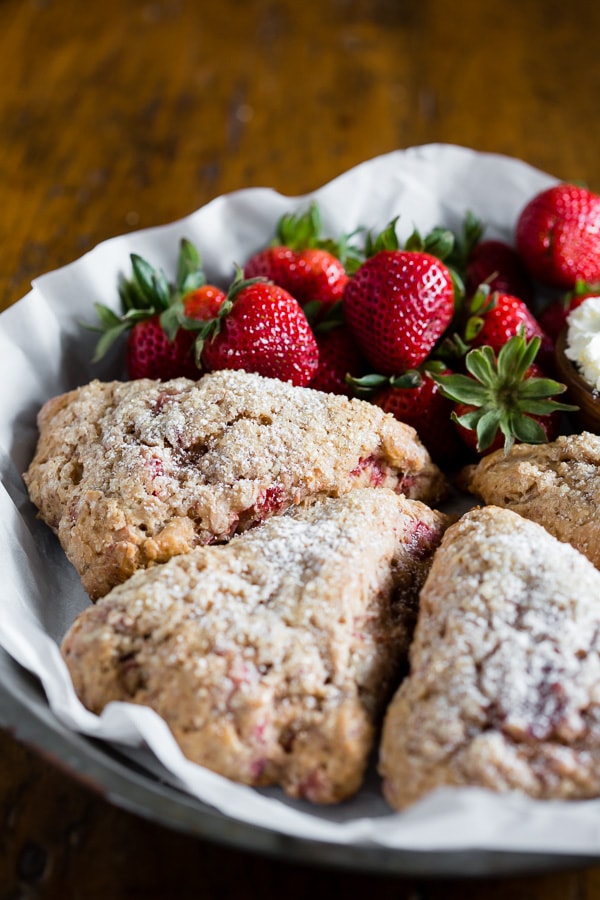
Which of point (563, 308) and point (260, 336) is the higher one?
point (260, 336)

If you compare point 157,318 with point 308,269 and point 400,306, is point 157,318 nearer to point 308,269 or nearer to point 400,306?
point 308,269

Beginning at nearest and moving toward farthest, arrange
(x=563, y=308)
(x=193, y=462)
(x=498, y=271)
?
1. (x=193, y=462)
2. (x=563, y=308)
3. (x=498, y=271)

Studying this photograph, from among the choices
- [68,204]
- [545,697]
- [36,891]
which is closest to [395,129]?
[68,204]

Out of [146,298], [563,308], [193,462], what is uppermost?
[146,298]

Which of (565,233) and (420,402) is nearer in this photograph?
(420,402)

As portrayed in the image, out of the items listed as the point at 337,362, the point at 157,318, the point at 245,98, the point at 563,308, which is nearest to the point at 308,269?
the point at 337,362

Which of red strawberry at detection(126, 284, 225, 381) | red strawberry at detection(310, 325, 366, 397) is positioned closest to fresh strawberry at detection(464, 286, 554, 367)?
red strawberry at detection(310, 325, 366, 397)

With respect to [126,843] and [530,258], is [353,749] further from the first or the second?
[530,258]

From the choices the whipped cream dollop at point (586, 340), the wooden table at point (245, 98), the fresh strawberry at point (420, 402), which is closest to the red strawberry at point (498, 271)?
the whipped cream dollop at point (586, 340)
